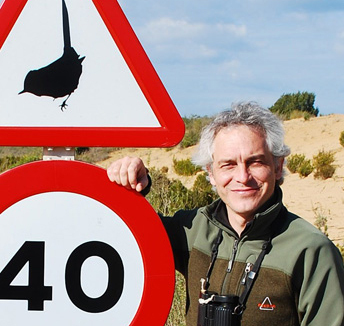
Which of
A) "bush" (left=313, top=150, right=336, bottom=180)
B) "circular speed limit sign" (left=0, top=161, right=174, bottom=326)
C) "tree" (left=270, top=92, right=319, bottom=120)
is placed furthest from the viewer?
"tree" (left=270, top=92, right=319, bottom=120)

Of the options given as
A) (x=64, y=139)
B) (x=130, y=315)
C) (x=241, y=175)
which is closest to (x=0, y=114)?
(x=64, y=139)

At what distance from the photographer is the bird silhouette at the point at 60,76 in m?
1.81

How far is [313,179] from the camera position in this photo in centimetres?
1608

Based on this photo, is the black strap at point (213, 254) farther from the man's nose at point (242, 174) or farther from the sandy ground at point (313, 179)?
the sandy ground at point (313, 179)

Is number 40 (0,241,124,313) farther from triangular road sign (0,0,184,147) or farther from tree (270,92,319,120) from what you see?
tree (270,92,319,120)

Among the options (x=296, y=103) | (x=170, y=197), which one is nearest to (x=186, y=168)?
(x=170, y=197)

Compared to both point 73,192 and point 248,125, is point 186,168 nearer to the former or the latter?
point 248,125

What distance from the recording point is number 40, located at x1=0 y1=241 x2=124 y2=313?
5.94 ft

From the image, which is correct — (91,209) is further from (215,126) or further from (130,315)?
(215,126)

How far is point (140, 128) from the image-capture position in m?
1.85

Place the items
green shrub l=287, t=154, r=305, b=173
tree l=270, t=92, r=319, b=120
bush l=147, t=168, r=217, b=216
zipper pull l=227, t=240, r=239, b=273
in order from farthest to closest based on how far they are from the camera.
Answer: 1. tree l=270, t=92, r=319, b=120
2. green shrub l=287, t=154, r=305, b=173
3. bush l=147, t=168, r=217, b=216
4. zipper pull l=227, t=240, r=239, b=273

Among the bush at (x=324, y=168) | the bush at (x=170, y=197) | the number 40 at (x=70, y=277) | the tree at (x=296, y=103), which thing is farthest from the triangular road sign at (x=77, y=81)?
the tree at (x=296, y=103)

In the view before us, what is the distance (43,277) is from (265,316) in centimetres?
76

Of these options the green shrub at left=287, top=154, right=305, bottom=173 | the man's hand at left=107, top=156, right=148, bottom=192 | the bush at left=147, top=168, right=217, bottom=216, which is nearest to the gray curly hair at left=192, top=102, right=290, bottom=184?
the man's hand at left=107, top=156, right=148, bottom=192
